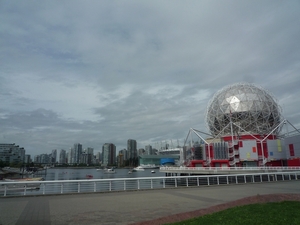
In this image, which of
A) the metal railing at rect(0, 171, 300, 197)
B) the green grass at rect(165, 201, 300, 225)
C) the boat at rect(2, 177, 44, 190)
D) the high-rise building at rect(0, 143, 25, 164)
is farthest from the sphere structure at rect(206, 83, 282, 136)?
the high-rise building at rect(0, 143, 25, 164)

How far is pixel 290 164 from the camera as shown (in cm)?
4950

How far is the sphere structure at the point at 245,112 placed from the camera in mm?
58062

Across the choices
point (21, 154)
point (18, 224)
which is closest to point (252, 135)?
point (18, 224)

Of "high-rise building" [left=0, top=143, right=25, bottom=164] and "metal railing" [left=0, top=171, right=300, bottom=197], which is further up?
"high-rise building" [left=0, top=143, right=25, bottom=164]

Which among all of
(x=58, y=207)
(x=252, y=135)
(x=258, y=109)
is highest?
(x=258, y=109)

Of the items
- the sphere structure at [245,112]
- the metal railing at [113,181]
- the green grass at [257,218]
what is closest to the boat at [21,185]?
the metal railing at [113,181]

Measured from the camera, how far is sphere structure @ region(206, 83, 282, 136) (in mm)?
58062

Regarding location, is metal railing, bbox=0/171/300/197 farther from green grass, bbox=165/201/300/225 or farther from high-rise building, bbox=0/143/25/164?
high-rise building, bbox=0/143/25/164

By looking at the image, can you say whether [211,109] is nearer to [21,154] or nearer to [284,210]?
[284,210]

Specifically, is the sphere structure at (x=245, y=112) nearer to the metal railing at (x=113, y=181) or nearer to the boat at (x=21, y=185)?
the metal railing at (x=113, y=181)

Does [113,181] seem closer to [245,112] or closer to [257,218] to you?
[257,218]

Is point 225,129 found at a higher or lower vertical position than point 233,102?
lower

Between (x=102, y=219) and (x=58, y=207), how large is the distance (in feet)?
11.0

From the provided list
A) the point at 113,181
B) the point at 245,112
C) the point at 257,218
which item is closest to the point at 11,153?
the point at 245,112
